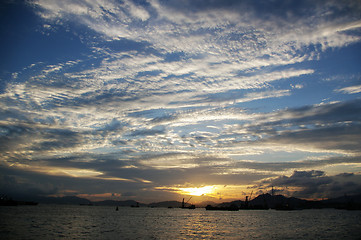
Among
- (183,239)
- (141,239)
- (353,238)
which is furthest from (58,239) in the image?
(353,238)

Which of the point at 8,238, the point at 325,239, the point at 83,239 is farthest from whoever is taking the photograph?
the point at 325,239

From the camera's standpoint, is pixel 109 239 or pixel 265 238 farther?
pixel 265 238

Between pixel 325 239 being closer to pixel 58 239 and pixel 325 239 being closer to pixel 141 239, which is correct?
pixel 141 239

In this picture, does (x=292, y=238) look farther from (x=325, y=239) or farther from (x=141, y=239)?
(x=141, y=239)

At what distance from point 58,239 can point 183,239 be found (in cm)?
2428

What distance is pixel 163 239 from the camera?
52.0 meters

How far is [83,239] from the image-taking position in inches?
1949

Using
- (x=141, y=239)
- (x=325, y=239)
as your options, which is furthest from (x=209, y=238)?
(x=325, y=239)

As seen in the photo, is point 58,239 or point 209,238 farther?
point 209,238

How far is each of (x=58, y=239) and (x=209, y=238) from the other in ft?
99.0

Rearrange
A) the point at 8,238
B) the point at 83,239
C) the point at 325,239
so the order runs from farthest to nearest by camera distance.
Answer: the point at 325,239 → the point at 83,239 → the point at 8,238

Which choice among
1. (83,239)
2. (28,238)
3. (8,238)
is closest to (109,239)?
(83,239)

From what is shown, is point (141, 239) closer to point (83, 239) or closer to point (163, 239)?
point (163, 239)

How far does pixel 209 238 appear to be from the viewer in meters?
54.3
